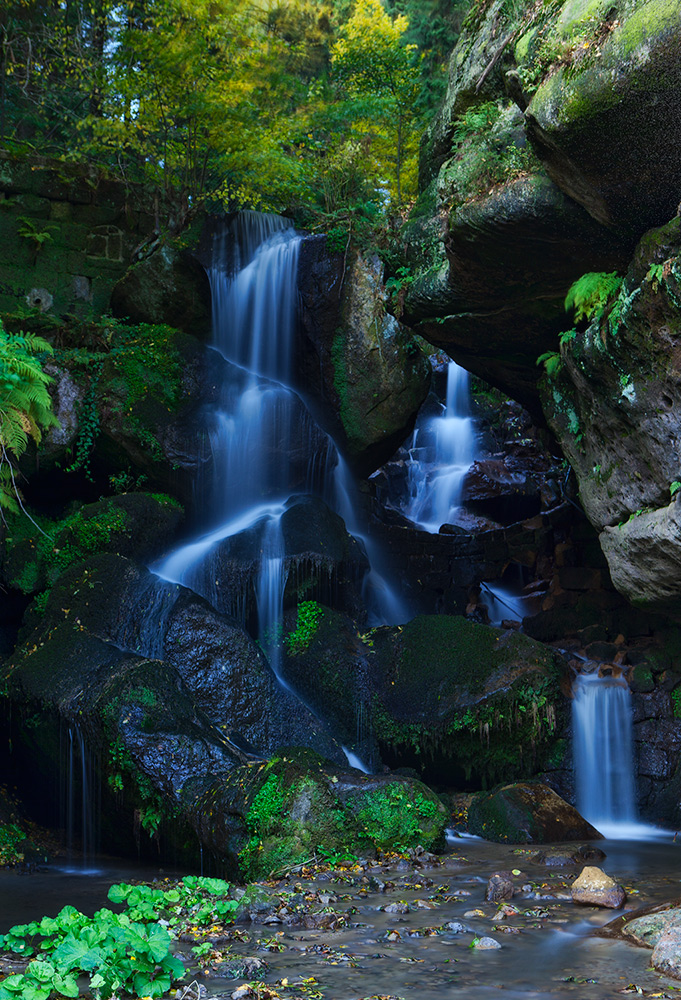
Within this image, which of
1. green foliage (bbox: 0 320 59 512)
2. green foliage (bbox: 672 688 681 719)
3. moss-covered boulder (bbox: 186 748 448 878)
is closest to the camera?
moss-covered boulder (bbox: 186 748 448 878)

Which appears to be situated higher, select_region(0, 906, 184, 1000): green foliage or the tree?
the tree

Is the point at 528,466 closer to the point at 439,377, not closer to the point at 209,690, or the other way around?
the point at 439,377

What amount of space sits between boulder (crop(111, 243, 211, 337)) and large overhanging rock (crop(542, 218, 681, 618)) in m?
7.01

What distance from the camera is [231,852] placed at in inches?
246

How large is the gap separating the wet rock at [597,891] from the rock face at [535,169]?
5230 millimetres

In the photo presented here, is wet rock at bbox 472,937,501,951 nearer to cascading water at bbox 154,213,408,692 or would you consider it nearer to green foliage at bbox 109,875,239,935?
green foliage at bbox 109,875,239,935

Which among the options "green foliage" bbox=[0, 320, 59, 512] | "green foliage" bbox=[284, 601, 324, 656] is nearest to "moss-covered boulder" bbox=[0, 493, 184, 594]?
"green foliage" bbox=[0, 320, 59, 512]

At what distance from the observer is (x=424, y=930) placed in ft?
15.8

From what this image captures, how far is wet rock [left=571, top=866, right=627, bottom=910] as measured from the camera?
208 inches

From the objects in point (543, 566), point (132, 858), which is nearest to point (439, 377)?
point (543, 566)

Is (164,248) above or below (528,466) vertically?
above

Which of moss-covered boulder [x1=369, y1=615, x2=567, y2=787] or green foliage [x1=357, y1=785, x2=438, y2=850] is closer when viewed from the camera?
green foliage [x1=357, y1=785, x2=438, y2=850]

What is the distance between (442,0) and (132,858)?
72.9 feet

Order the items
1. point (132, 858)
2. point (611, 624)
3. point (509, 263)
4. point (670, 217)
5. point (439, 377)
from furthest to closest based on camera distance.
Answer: point (439, 377) → point (611, 624) → point (509, 263) → point (132, 858) → point (670, 217)
